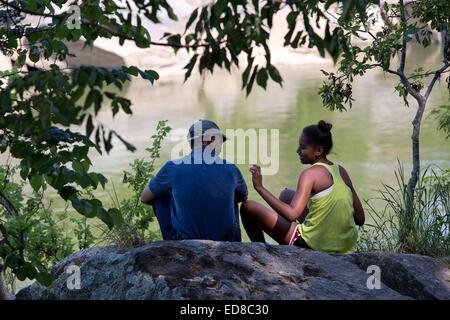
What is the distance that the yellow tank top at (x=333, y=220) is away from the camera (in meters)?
4.05

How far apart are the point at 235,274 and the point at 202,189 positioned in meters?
0.75

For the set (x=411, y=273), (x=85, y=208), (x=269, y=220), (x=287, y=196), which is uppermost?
(x=85, y=208)

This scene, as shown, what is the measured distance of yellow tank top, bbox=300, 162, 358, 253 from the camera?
405 centimetres

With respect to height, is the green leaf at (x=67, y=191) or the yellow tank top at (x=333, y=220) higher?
the green leaf at (x=67, y=191)

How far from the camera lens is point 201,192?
3.98m

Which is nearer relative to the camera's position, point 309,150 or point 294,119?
point 309,150

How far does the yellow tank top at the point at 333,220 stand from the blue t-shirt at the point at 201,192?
0.38 m

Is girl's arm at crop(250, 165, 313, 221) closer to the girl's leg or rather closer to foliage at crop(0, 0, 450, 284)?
the girl's leg

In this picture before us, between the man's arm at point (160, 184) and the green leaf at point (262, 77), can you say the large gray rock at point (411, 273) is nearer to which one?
the man's arm at point (160, 184)

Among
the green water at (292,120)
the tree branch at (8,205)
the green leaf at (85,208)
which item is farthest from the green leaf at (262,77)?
the green water at (292,120)

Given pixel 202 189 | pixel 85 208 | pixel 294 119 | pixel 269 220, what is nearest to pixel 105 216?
pixel 85 208

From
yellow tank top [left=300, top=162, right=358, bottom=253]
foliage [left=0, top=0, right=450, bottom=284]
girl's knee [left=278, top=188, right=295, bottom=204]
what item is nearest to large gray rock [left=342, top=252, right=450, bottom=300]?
yellow tank top [left=300, top=162, right=358, bottom=253]

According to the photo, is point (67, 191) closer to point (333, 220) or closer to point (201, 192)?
point (201, 192)
